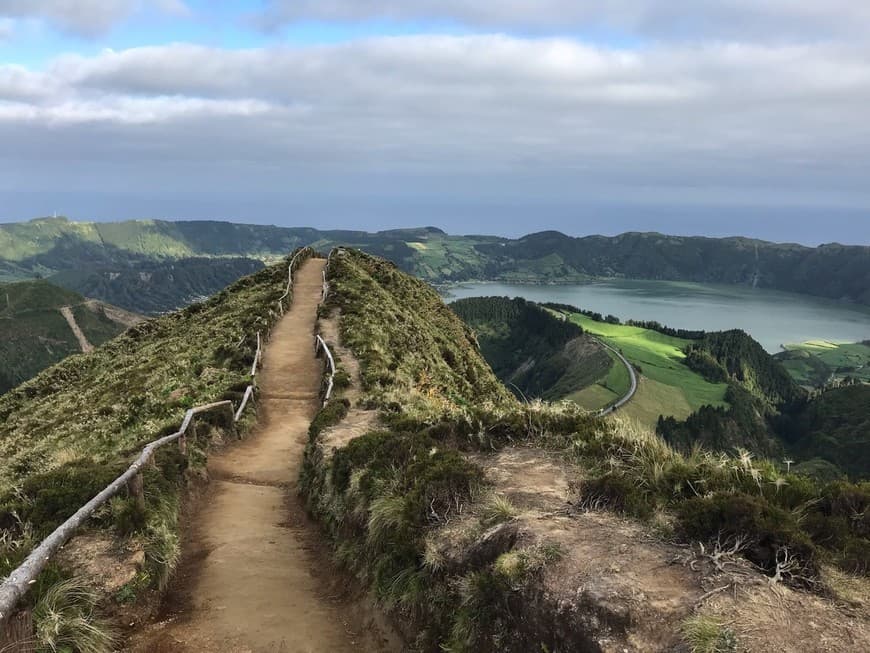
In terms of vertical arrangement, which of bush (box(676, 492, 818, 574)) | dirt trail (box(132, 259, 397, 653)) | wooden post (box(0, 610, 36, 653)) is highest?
bush (box(676, 492, 818, 574))

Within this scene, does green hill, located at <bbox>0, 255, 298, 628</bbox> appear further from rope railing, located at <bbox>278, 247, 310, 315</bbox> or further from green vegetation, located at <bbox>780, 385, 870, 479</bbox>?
green vegetation, located at <bbox>780, 385, 870, 479</bbox>

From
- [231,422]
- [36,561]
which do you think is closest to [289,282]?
[231,422]

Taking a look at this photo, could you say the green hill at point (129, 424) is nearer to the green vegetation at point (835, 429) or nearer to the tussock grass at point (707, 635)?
the tussock grass at point (707, 635)

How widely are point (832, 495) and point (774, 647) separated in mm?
3535

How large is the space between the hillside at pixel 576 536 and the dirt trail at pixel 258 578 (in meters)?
0.65

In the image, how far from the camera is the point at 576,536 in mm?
7457

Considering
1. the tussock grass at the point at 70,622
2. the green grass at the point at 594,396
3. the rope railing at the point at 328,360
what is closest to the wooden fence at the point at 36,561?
the tussock grass at the point at 70,622

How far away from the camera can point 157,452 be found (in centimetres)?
1373

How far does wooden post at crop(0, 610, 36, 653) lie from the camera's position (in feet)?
20.4

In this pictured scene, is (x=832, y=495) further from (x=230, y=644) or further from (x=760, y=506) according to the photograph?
(x=230, y=644)

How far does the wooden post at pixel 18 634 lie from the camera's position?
6.21 m

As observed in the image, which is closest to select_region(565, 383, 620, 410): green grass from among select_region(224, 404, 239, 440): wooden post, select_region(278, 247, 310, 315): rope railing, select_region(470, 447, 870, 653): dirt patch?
select_region(278, 247, 310, 315): rope railing

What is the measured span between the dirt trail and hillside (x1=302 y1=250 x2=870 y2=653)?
25.5 inches

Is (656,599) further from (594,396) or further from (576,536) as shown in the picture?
(594,396)
